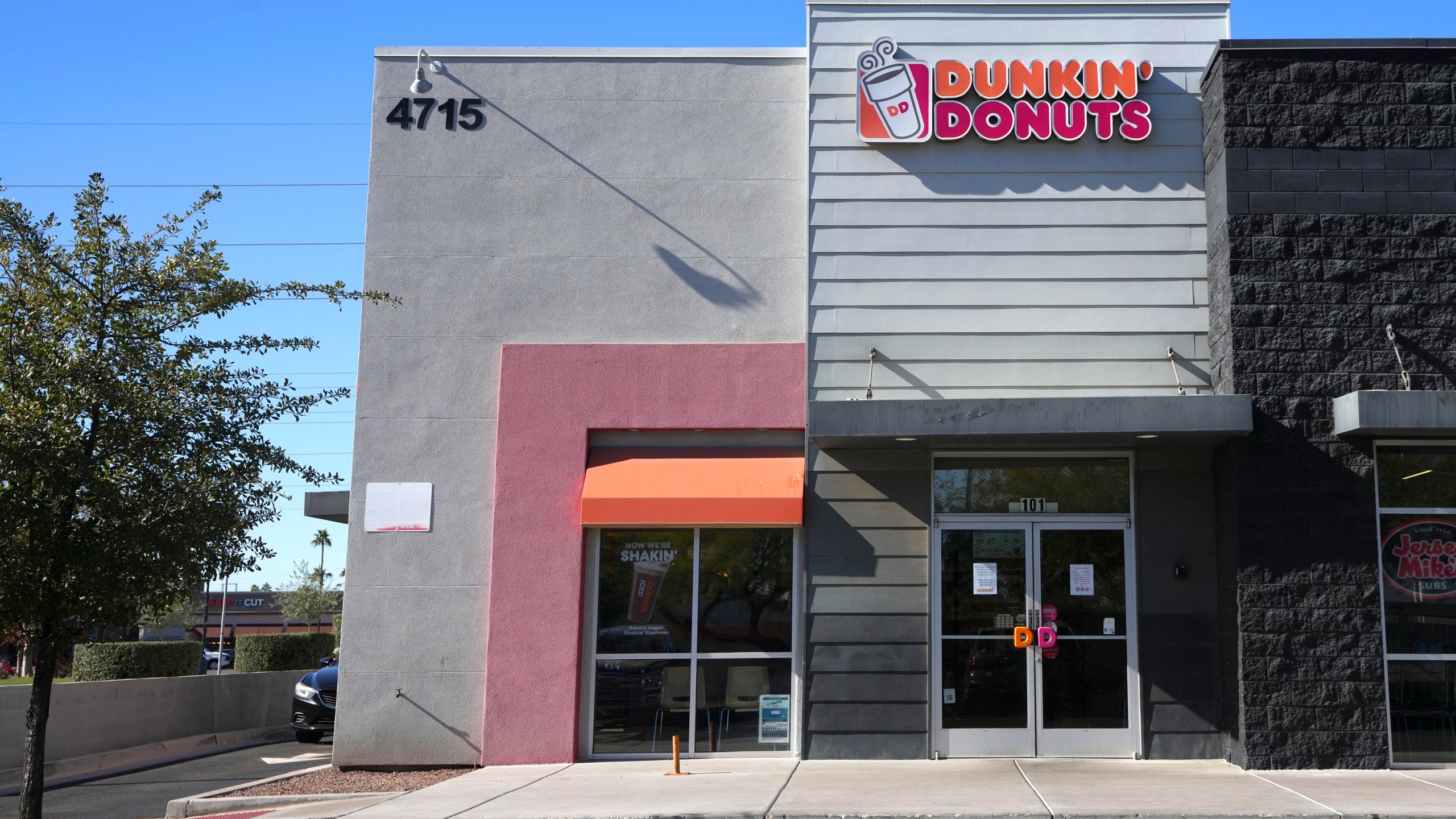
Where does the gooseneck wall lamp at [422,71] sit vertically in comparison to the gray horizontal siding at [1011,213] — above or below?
above

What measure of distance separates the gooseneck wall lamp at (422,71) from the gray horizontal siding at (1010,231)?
13.6 feet

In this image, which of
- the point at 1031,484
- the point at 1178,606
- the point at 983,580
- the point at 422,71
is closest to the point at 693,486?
the point at 983,580

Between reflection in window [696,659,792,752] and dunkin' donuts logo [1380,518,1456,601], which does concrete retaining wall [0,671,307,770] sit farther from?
dunkin' donuts logo [1380,518,1456,601]

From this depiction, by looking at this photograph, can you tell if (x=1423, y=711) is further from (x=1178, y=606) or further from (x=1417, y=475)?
(x=1178, y=606)

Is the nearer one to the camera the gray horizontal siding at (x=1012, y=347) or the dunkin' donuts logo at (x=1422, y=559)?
the dunkin' donuts logo at (x=1422, y=559)

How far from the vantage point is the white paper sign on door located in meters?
12.6

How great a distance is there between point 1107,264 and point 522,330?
6.27m

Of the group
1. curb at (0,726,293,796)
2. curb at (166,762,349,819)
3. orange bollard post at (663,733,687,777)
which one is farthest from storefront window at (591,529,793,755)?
curb at (0,726,293,796)

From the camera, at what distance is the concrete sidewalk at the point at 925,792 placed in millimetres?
9430

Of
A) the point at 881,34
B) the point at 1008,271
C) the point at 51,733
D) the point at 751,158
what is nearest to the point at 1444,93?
the point at 1008,271

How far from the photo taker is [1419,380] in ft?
39.0

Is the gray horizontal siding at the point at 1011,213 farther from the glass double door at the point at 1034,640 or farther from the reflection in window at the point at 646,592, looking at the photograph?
the reflection in window at the point at 646,592

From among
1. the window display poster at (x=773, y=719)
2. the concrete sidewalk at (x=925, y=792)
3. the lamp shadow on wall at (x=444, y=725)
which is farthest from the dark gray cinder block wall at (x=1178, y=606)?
the lamp shadow on wall at (x=444, y=725)

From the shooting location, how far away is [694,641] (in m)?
12.8
